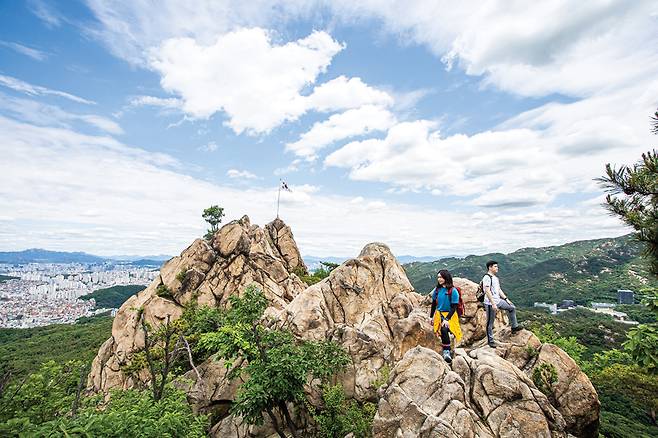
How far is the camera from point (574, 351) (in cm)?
3934

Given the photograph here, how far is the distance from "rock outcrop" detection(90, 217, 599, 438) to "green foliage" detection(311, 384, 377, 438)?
150 centimetres

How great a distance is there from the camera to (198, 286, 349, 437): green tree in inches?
622

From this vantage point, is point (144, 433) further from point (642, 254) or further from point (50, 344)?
point (50, 344)

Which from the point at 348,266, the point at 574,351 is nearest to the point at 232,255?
the point at 348,266

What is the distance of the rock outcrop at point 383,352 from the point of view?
1260 cm

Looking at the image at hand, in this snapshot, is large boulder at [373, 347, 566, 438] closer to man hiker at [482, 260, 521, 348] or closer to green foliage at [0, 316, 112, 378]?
man hiker at [482, 260, 521, 348]

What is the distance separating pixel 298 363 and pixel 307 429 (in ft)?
20.6

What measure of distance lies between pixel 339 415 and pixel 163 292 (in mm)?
27974

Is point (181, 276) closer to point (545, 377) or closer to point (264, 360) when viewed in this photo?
point (264, 360)

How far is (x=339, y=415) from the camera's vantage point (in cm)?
1842

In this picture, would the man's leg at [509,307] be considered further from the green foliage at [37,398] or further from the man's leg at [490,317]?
the green foliage at [37,398]

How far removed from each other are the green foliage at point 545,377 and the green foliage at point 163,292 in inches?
1414

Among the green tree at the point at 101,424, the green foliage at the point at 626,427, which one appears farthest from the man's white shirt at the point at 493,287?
the green foliage at the point at 626,427

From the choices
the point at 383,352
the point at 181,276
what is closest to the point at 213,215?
the point at 181,276
